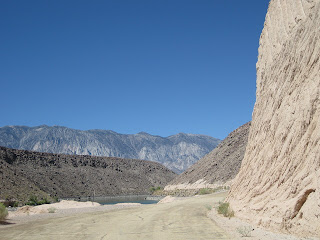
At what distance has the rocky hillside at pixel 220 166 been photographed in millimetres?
65125

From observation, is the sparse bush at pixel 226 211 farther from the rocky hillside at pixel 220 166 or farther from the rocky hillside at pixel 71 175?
the rocky hillside at pixel 71 175

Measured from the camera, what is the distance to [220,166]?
70688 millimetres

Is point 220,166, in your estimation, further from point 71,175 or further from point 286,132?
point 286,132

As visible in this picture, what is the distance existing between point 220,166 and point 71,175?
1795 inches

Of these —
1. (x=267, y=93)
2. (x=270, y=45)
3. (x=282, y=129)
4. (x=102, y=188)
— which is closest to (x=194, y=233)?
(x=282, y=129)

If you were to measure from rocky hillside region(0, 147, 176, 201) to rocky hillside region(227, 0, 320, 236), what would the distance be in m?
50.3

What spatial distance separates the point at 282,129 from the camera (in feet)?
43.7

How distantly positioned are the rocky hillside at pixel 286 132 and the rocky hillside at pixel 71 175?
50.3 metres

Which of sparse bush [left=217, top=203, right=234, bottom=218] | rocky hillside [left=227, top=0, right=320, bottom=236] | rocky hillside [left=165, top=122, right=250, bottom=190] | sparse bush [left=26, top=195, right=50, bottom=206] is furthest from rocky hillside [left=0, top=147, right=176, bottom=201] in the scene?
rocky hillside [left=227, top=0, right=320, bottom=236]

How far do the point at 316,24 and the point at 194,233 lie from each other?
28.3ft

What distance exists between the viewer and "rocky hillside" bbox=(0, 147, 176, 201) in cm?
6800

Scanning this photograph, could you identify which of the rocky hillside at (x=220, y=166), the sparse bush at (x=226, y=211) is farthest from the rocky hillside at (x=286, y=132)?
the rocky hillside at (x=220, y=166)

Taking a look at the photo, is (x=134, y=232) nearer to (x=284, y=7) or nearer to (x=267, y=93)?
(x=267, y=93)

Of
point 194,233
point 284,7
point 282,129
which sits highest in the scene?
point 284,7
